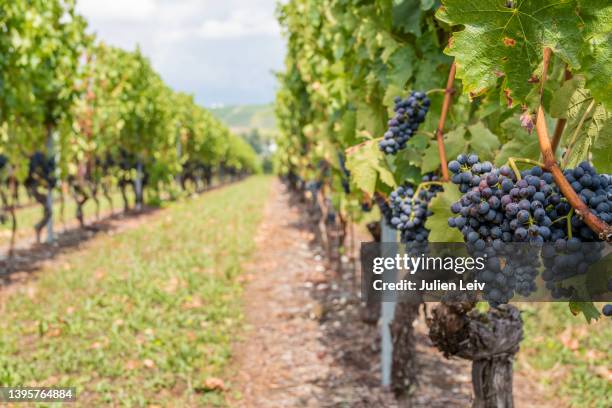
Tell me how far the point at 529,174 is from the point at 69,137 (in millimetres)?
12959

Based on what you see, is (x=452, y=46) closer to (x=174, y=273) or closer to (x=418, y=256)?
(x=418, y=256)

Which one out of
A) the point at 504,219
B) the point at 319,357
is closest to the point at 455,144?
the point at 504,219

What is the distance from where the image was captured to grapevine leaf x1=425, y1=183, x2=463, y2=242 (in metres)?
1.83

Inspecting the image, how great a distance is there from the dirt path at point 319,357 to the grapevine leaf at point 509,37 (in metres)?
4.01

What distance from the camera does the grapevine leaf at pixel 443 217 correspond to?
1832 millimetres

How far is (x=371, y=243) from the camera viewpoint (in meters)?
2.43

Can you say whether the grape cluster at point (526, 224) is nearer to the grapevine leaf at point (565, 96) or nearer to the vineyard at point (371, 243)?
the vineyard at point (371, 243)

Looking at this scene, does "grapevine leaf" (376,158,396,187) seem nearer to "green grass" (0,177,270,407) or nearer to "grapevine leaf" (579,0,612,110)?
"grapevine leaf" (579,0,612,110)

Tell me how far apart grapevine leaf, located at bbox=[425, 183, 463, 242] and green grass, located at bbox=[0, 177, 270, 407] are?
→ 145 inches

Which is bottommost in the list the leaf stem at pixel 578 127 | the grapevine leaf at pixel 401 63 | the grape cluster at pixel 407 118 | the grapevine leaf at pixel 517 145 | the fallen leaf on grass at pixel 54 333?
the fallen leaf on grass at pixel 54 333

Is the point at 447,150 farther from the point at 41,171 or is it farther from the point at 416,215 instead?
the point at 41,171

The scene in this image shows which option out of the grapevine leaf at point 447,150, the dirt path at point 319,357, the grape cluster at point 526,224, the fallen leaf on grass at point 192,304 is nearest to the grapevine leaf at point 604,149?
the grape cluster at point 526,224

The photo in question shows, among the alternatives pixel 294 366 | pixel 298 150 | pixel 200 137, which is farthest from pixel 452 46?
pixel 200 137

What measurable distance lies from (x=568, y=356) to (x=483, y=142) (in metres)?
4.40
